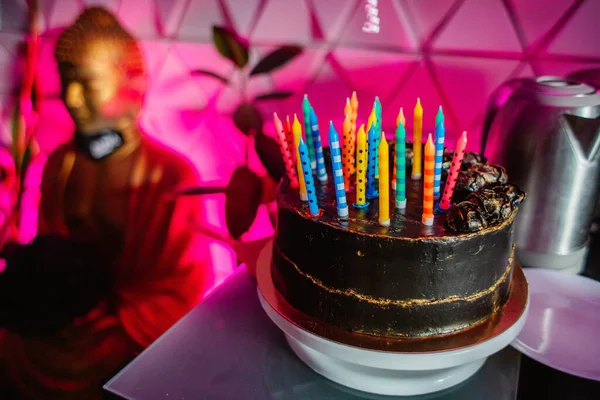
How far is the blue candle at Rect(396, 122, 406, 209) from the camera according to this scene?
0.80 metres

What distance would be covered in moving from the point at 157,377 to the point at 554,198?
0.87 meters

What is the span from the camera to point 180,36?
5.34 feet

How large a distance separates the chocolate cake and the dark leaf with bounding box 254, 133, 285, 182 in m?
0.67

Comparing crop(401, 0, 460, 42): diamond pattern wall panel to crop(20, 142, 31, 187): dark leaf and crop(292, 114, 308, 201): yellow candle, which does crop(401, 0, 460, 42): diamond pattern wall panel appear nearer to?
crop(292, 114, 308, 201): yellow candle

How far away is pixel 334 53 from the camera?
4.53 ft

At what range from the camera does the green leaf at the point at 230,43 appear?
1.51 m

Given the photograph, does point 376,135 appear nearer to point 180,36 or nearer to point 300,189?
point 300,189

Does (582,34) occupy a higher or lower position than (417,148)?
higher

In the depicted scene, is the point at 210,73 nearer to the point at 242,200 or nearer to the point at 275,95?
the point at 275,95

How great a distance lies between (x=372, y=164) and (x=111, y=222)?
53.3 inches

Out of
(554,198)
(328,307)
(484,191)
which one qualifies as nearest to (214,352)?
(328,307)

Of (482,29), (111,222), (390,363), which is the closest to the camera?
(390,363)

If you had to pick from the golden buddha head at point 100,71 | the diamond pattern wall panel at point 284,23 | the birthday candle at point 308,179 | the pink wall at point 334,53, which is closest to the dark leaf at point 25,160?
the pink wall at point 334,53

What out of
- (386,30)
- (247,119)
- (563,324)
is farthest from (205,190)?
(563,324)
